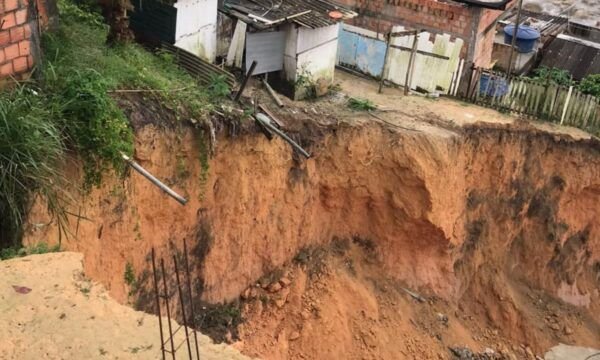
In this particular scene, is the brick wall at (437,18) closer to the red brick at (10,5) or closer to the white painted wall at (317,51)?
the white painted wall at (317,51)

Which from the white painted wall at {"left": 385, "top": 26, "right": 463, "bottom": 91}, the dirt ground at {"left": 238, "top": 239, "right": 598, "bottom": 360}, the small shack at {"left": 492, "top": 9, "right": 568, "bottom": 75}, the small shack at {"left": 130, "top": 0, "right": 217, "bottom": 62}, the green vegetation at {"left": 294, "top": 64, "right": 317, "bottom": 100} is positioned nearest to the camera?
the small shack at {"left": 130, "top": 0, "right": 217, "bottom": 62}

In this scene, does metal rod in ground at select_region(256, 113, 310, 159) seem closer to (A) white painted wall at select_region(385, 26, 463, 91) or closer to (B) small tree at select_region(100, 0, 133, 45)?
(B) small tree at select_region(100, 0, 133, 45)

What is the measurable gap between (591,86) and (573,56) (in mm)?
2751

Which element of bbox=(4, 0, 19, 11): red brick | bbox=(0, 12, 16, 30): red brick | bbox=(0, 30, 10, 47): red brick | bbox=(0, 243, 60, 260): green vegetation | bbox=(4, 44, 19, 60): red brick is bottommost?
bbox=(0, 243, 60, 260): green vegetation

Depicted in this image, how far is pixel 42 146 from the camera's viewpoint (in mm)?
6562

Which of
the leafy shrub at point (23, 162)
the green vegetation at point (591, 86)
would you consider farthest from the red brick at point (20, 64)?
the green vegetation at point (591, 86)

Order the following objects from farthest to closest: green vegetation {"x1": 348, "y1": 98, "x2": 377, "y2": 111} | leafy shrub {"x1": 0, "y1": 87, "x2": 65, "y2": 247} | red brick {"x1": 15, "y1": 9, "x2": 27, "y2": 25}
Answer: green vegetation {"x1": 348, "y1": 98, "x2": 377, "y2": 111} → red brick {"x1": 15, "y1": 9, "x2": 27, "y2": 25} → leafy shrub {"x1": 0, "y1": 87, "x2": 65, "y2": 247}

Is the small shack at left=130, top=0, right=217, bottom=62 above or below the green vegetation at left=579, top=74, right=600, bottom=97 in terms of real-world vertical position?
above

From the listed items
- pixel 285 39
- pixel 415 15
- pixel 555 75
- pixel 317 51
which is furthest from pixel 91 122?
pixel 555 75

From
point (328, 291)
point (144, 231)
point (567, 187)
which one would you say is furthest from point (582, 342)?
point (144, 231)

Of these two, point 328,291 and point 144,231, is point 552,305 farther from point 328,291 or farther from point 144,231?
point 144,231

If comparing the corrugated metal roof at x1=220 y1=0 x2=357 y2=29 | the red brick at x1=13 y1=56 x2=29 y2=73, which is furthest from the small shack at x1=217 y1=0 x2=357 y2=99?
the red brick at x1=13 y1=56 x2=29 y2=73

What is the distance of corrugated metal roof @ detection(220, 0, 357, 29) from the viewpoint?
35.1 ft

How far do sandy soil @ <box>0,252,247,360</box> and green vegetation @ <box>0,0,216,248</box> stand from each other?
1141 mm
